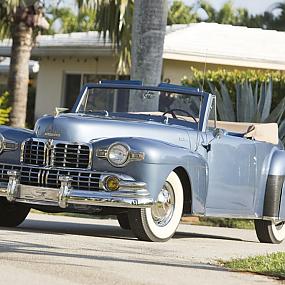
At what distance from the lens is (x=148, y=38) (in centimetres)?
1570

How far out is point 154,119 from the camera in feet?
37.9

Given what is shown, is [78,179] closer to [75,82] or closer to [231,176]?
[231,176]

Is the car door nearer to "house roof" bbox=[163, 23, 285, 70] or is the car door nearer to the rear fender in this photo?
the rear fender

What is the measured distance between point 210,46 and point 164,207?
16.5 meters

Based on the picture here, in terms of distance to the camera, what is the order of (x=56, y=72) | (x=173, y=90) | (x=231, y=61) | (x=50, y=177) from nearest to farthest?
(x=50, y=177) → (x=173, y=90) → (x=231, y=61) → (x=56, y=72)

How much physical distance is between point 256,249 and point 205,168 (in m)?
1.06

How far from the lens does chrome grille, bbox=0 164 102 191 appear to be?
1002 cm

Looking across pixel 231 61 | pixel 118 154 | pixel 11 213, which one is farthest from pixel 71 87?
pixel 118 154

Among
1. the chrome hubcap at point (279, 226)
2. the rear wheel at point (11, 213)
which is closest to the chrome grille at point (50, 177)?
the rear wheel at point (11, 213)

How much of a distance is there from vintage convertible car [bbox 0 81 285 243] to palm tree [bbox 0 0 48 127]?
12.3 metres

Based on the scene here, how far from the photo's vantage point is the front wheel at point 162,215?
10125 mm

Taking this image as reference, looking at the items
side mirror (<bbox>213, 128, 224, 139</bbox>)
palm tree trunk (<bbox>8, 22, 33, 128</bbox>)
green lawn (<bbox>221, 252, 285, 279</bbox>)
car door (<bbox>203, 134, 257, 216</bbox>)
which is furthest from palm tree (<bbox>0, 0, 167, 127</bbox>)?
green lawn (<bbox>221, 252, 285, 279</bbox>)

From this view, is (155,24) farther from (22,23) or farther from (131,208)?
(22,23)

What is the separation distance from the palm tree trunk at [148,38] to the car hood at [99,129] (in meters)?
4.86
